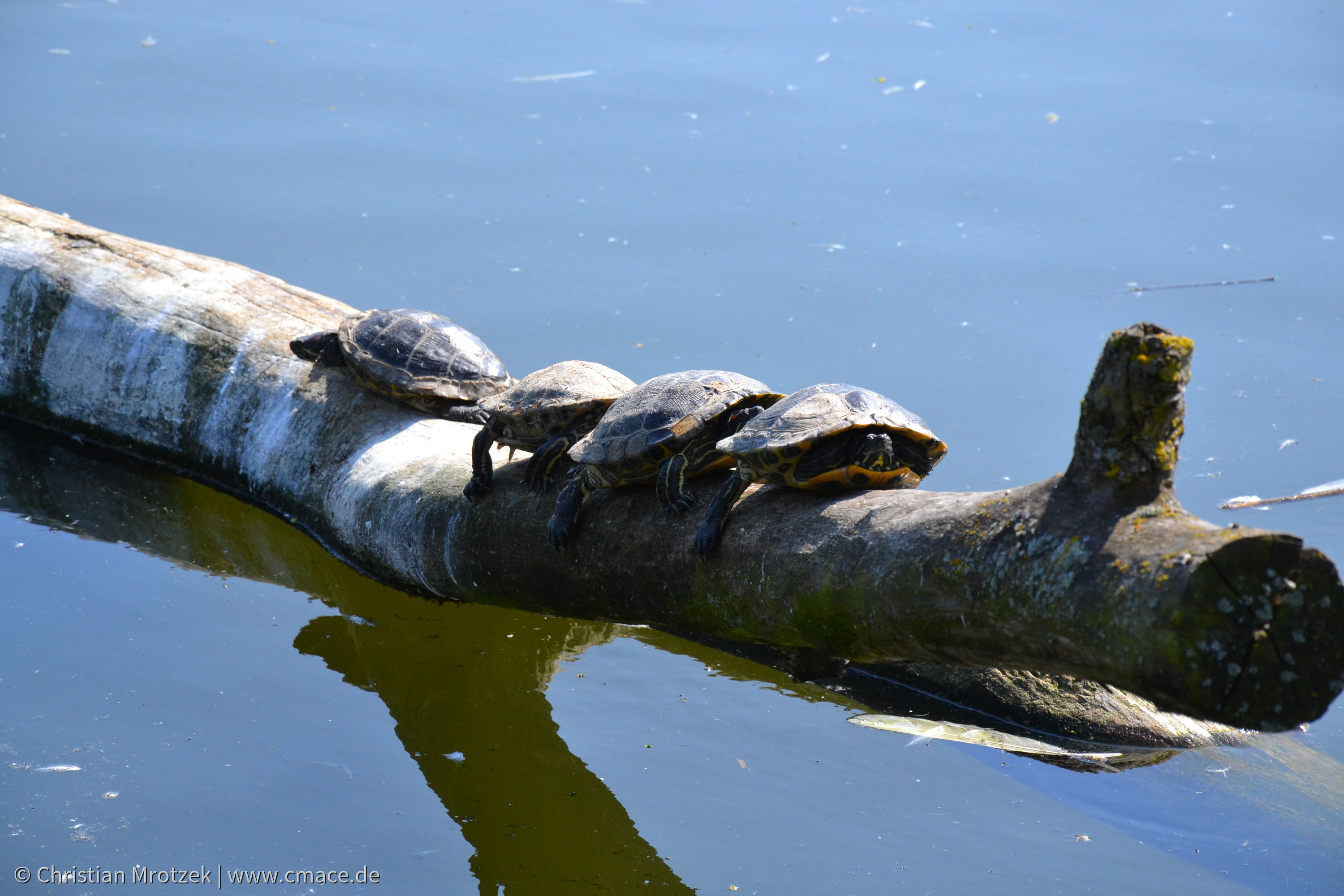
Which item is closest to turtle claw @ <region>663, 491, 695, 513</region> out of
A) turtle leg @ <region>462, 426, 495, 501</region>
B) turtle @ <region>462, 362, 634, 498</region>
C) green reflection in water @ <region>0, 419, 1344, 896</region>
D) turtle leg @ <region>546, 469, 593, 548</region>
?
turtle leg @ <region>546, 469, 593, 548</region>

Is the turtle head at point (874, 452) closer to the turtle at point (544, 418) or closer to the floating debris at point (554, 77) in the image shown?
the turtle at point (544, 418)

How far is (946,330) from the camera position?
25.6 feet

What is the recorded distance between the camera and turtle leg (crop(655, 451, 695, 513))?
366 centimetres

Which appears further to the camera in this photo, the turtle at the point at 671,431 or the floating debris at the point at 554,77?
the floating debris at the point at 554,77

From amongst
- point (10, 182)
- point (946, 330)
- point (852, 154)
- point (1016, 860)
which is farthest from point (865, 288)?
point (10, 182)

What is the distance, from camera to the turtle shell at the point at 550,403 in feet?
13.9

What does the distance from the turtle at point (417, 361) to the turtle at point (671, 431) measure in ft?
5.31

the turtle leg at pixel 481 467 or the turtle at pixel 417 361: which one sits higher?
the turtle at pixel 417 361

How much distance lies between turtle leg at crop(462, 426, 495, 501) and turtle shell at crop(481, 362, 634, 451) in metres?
0.07

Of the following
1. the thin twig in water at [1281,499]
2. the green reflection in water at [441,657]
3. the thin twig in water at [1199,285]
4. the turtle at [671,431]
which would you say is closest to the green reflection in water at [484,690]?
the green reflection in water at [441,657]

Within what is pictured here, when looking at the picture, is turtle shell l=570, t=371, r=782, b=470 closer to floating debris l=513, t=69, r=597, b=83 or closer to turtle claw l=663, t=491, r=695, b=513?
turtle claw l=663, t=491, r=695, b=513

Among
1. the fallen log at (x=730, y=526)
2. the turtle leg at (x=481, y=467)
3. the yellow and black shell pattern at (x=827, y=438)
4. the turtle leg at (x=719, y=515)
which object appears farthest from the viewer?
the turtle leg at (x=481, y=467)

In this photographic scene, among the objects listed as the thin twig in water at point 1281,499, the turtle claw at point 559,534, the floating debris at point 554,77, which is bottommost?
the turtle claw at point 559,534

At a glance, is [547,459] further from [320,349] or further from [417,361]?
[320,349]
